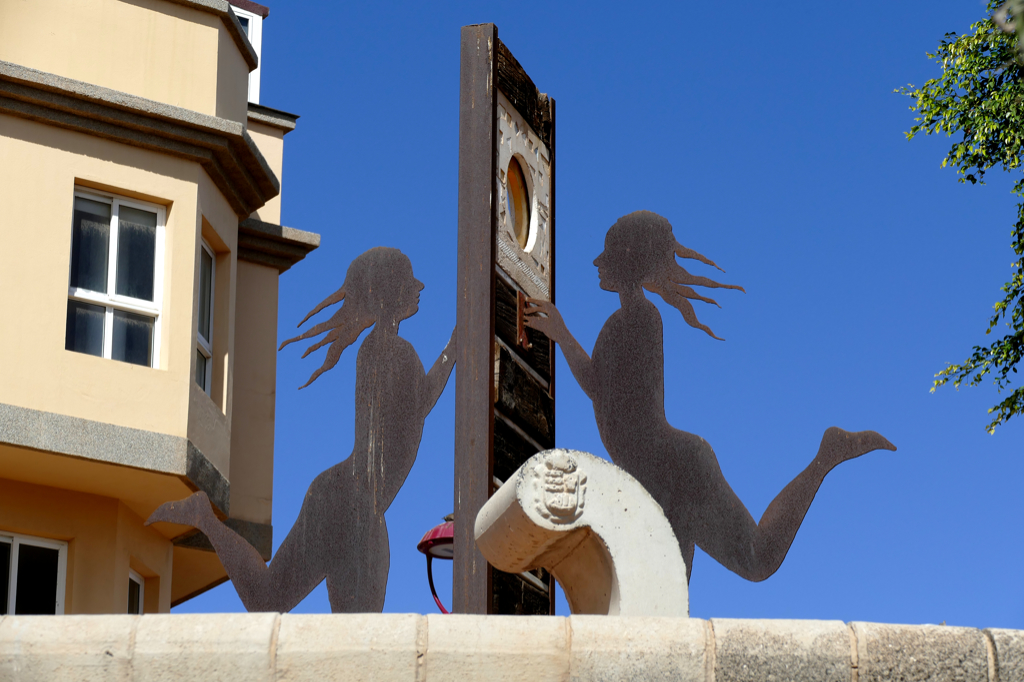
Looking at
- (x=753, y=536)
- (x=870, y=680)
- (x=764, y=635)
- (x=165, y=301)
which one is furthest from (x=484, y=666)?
(x=165, y=301)

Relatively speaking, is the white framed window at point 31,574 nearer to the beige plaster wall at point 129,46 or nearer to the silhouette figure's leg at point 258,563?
the beige plaster wall at point 129,46

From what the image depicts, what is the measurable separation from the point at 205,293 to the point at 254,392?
1.36 metres

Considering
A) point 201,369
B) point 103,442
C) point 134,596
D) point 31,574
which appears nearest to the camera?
point 103,442

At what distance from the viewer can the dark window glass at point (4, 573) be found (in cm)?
1261

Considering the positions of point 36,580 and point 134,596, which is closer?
point 36,580

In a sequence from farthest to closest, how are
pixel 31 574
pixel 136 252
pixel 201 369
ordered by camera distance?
pixel 201 369
pixel 136 252
pixel 31 574

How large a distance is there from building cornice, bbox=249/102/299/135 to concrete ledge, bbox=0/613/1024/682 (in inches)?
463

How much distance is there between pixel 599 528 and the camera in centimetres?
612

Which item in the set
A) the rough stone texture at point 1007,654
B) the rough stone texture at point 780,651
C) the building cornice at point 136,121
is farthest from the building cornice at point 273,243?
the rough stone texture at point 1007,654

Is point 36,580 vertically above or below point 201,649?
above

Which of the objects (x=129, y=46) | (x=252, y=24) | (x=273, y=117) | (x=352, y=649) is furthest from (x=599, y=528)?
(x=252, y=24)

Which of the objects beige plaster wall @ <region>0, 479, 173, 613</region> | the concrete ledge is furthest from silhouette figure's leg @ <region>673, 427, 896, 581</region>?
beige plaster wall @ <region>0, 479, 173, 613</region>


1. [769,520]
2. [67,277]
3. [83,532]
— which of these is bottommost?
[769,520]

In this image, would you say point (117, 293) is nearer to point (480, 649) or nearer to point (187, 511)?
point (187, 511)
